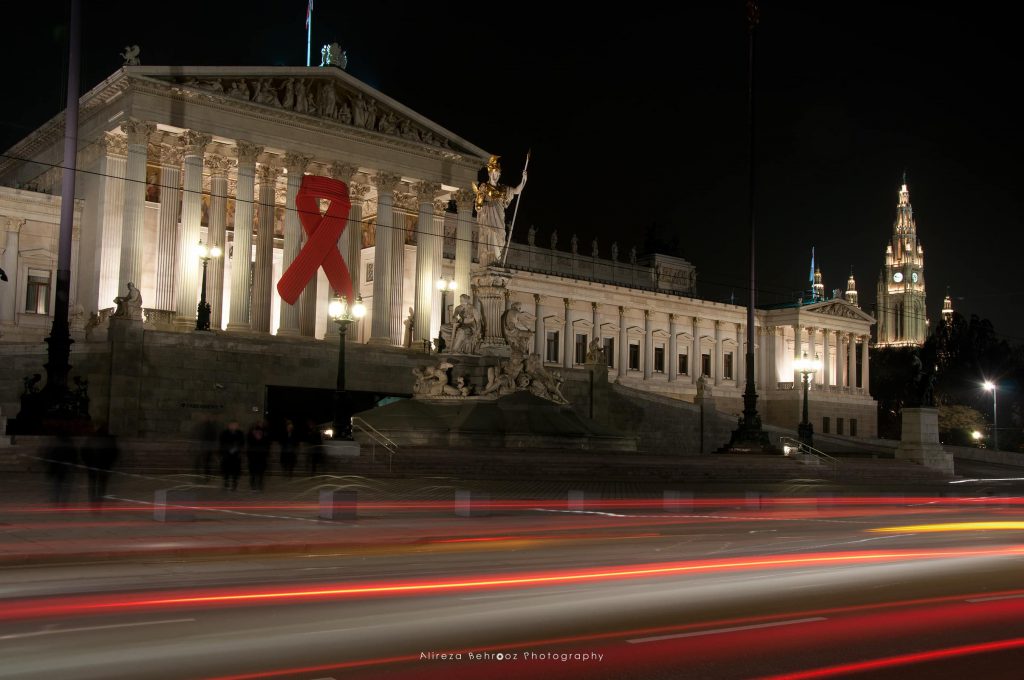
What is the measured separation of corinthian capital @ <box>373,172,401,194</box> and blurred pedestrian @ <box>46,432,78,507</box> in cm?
3346

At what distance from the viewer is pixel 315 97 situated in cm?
5547

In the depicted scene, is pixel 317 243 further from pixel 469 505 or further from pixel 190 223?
pixel 469 505

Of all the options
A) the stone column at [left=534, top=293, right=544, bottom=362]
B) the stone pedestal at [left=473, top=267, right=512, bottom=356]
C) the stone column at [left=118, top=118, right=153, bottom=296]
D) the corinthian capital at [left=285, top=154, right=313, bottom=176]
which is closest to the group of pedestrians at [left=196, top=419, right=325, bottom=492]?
the stone pedestal at [left=473, top=267, right=512, bottom=356]

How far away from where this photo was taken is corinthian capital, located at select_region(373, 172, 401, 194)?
57.5m

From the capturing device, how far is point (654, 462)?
3562 cm

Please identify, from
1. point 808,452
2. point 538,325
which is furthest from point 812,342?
point 808,452

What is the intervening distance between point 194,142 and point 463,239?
1710 centimetres

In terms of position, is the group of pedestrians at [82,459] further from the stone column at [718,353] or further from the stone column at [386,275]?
the stone column at [718,353]

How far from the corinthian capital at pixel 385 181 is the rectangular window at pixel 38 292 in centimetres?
1746

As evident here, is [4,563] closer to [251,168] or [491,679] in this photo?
[491,679]

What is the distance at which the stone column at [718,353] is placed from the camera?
96.7 m

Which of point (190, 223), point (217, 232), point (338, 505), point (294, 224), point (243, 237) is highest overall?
point (294, 224)

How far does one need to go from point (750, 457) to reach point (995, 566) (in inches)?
1009

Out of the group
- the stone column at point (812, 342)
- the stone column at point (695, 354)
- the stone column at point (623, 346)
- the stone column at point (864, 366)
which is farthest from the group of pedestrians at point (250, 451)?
the stone column at point (864, 366)
